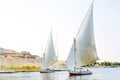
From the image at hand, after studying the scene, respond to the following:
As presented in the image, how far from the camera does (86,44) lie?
202 feet

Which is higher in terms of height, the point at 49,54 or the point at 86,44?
the point at 49,54

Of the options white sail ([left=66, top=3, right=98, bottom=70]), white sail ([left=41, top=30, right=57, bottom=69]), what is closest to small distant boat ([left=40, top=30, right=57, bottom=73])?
white sail ([left=41, top=30, right=57, bottom=69])

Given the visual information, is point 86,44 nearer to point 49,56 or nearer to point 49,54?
point 49,54

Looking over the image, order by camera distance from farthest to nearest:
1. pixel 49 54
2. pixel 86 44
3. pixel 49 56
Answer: pixel 49 56
pixel 49 54
pixel 86 44

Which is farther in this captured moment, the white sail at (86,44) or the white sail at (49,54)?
the white sail at (49,54)

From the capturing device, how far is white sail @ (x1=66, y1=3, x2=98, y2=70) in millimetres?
60094

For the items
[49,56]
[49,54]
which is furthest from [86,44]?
[49,56]

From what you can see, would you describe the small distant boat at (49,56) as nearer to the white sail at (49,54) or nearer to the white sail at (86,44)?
the white sail at (49,54)

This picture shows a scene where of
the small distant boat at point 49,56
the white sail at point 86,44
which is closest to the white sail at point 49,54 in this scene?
the small distant boat at point 49,56

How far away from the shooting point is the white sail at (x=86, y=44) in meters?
60.1

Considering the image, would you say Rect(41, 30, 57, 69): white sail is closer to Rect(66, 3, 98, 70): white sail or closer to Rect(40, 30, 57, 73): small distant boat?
Rect(40, 30, 57, 73): small distant boat

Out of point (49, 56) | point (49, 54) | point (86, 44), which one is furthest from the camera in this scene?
point (49, 56)

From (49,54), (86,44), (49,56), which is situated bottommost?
(86,44)

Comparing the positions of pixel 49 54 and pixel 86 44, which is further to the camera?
pixel 49 54
